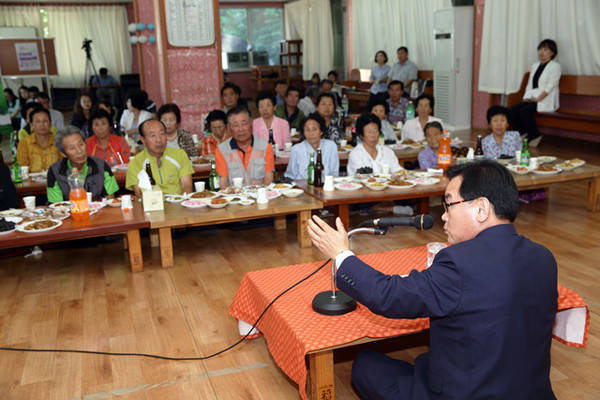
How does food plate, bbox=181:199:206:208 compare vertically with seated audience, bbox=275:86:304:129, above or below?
below

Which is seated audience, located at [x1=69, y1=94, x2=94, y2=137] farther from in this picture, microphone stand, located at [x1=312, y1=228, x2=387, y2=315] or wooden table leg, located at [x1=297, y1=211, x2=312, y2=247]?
microphone stand, located at [x1=312, y1=228, x2=387, y2=315]

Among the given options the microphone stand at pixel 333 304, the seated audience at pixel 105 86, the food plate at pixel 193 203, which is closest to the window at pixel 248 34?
the seated audience at pixel 105 86

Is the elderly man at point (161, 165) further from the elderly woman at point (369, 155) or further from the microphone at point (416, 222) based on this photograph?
the microphone at point (416, 222)

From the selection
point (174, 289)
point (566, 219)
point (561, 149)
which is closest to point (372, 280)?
point (174, 289)

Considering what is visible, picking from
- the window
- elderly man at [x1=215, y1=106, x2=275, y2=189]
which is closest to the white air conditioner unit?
elderly man at [x1=215, y1=106, x2=275, y2=189]

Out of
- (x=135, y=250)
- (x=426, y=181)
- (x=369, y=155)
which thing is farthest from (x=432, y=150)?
(x=135, y=250)

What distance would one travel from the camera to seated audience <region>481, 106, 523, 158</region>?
16.5 feet

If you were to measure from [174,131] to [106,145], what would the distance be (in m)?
0.64

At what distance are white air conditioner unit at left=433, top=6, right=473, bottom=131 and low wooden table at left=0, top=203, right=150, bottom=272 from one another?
7.45 meters

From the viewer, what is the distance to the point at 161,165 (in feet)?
14.0

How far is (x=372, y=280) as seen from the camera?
5.67ft

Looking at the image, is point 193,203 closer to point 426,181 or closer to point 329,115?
point 426,181

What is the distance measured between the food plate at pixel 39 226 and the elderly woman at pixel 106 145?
5.50 ft

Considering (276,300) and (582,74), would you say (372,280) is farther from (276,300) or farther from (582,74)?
(582,74)
